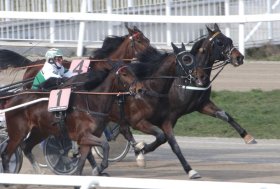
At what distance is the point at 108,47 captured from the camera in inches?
632

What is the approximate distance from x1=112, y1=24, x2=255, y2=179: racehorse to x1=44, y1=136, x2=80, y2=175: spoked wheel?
975 mm

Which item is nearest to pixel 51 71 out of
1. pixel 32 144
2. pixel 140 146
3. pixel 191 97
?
pixel 32 144

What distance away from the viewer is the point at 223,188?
307 inches

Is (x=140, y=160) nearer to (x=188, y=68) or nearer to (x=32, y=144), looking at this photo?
(x=188, y=68)

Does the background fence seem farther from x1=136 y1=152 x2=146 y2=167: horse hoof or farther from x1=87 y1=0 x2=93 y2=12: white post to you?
x1=136 y1=152 x2=146 y2=167: horse hoof

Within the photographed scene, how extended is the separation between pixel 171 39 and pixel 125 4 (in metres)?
1.71

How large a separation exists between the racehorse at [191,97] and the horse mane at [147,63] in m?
0.36

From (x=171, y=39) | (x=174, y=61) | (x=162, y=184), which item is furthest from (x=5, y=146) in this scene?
(x=171, y=39)

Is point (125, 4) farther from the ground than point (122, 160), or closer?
farther from the ground

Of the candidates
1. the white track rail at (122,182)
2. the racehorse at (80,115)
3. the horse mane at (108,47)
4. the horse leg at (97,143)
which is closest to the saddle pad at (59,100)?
the racehorse at (80,115)

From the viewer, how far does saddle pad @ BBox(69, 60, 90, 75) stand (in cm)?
1482

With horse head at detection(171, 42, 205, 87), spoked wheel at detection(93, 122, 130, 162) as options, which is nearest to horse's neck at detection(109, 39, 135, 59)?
spoked wheel at detection(93, 122, 130, 162)

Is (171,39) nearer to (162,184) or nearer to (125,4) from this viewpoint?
(125,4)

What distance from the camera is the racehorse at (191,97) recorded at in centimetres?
1430
